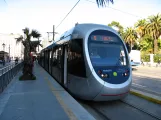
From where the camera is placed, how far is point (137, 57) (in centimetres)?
3909

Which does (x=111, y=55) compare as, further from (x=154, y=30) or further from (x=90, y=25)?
(x=154, y=30)

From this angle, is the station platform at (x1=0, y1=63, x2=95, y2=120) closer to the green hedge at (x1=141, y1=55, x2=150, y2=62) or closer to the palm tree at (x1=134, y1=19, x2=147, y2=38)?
the green hedge at (x1=141, y1=55, x2=150, y2=62)

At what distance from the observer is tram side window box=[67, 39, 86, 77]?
27.7ft

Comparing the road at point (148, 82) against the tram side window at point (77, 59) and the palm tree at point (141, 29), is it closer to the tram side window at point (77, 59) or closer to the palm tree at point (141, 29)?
the tram side window at point (77, 59)

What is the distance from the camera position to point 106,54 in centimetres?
859

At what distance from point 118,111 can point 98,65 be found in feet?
5.40

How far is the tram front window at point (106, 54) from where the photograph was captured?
8375 millimetres

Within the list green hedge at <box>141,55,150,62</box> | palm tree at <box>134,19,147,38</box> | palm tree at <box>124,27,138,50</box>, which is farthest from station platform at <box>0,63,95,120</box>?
palm tree at <box>124,27,138,50</box>

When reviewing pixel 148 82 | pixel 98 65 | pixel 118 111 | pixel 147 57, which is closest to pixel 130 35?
pixel 147 57

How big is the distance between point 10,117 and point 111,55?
425 centimetres

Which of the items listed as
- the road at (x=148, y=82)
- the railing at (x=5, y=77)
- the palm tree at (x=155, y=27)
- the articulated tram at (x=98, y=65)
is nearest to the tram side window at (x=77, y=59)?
the articulated tram at (x=98, y=65)

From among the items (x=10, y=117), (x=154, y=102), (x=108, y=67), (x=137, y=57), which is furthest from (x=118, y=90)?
(x=137, y=57)

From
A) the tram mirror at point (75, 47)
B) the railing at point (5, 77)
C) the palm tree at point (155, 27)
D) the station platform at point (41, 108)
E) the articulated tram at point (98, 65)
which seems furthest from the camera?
the palm tree at point (155, 27)

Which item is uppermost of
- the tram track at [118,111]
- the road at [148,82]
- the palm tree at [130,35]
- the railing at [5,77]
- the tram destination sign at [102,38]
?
the palm tree at [130,35]
